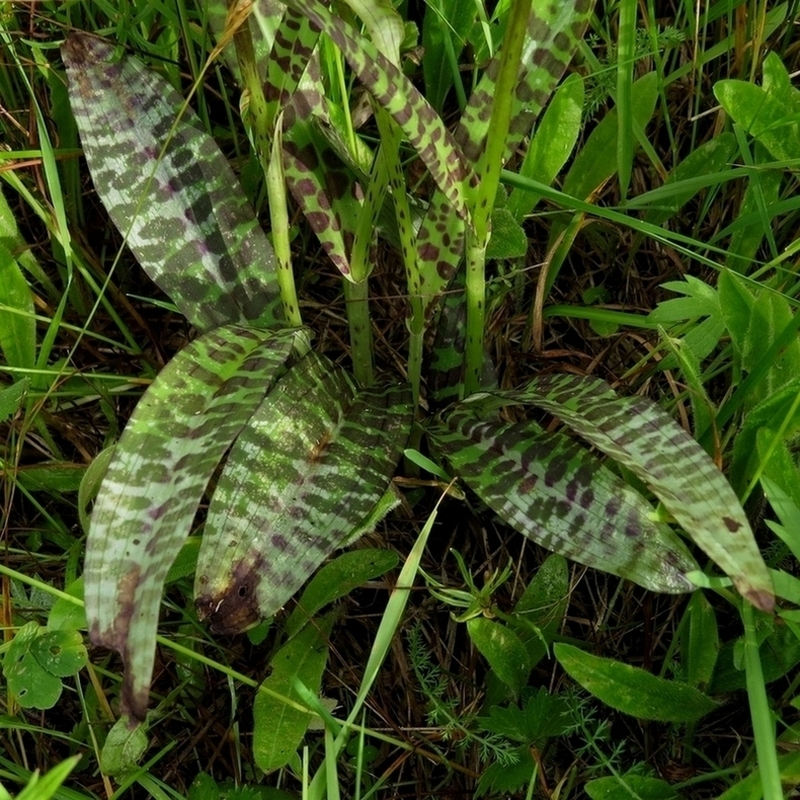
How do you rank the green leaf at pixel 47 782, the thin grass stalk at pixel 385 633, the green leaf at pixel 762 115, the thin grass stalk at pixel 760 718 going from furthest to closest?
the green leaf at pixel 762 115 → the thin grass stalk at pixel 385 633 → the thin grass stalk at pixel 760 718 → the green leaf at pixel 47 782

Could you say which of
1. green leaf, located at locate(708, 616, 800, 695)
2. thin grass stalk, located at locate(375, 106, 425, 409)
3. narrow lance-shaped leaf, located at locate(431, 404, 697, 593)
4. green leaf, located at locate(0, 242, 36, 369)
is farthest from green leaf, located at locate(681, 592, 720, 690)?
green leaf, located at locate(0, 242, 36, 369)

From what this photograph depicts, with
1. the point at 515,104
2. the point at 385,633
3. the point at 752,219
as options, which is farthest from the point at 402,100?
the point at 752,219

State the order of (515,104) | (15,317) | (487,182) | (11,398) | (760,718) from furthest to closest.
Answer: (15,317) → (11,398) → (515,104) → (487,182) → (760,718)

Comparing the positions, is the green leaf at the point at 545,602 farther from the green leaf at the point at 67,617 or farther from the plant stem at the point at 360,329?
the green leaf at the point at 67,617

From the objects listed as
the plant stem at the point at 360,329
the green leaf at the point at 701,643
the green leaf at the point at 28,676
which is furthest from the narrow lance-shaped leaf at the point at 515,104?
the green leaf at the point at 28,676

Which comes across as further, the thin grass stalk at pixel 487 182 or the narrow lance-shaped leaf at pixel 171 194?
the narrow lance-shaped leaf at pixel 171 194

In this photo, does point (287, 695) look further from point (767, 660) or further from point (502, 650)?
point (767, 660)

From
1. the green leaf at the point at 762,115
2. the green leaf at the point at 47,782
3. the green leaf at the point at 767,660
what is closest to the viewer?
the green leaf at the point at 47,782
